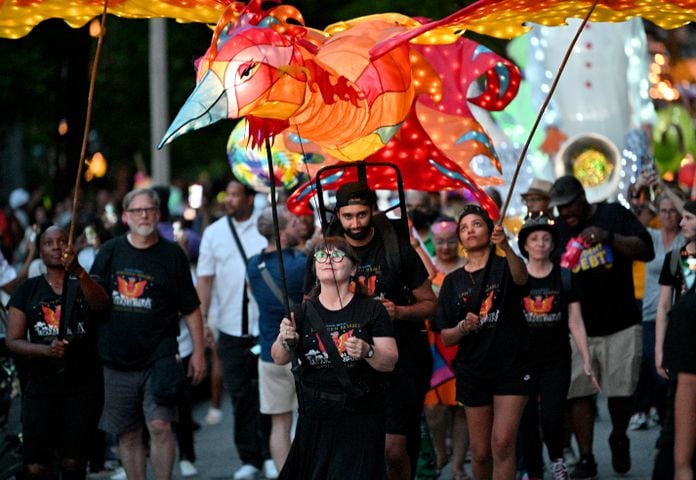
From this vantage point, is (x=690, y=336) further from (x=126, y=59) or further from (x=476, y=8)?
(x=126, y=59)

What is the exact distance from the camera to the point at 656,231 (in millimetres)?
12750

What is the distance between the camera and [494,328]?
9727 millimetres

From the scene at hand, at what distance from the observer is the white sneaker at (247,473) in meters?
11.8

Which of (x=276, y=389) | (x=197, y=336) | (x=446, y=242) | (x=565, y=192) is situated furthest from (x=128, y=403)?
(x=565, y=192)

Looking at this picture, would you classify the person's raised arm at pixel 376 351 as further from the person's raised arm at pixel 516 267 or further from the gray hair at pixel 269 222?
the gray hair at pixel 269 222

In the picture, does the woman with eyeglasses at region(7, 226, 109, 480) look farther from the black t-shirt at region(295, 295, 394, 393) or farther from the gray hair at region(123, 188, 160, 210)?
the black t-shirt at region(295, 295, 394, 393)

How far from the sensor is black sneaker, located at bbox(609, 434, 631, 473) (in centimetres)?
1147

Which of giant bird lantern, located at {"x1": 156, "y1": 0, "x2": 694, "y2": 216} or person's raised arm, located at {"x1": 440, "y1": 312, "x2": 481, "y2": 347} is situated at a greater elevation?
giant bird lantern, located at {"x1": 156, "y1": 0, "x2": 694, "y2": 216}

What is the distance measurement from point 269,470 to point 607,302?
2.80m

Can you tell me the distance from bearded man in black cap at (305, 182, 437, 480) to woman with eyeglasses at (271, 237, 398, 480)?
0.67 meters

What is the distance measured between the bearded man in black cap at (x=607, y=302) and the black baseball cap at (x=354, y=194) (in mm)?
2785

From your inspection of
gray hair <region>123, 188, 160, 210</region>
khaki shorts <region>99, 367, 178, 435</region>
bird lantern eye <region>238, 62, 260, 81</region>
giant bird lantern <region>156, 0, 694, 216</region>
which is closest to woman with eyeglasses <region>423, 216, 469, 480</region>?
giant bird lantern <region>156, 0, 694, 216</region>

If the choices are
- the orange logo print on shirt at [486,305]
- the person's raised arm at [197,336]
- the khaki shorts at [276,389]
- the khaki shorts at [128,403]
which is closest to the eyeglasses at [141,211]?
the person's raised arm at [197,336]

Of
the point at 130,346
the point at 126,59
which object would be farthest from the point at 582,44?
the point at 126,59
